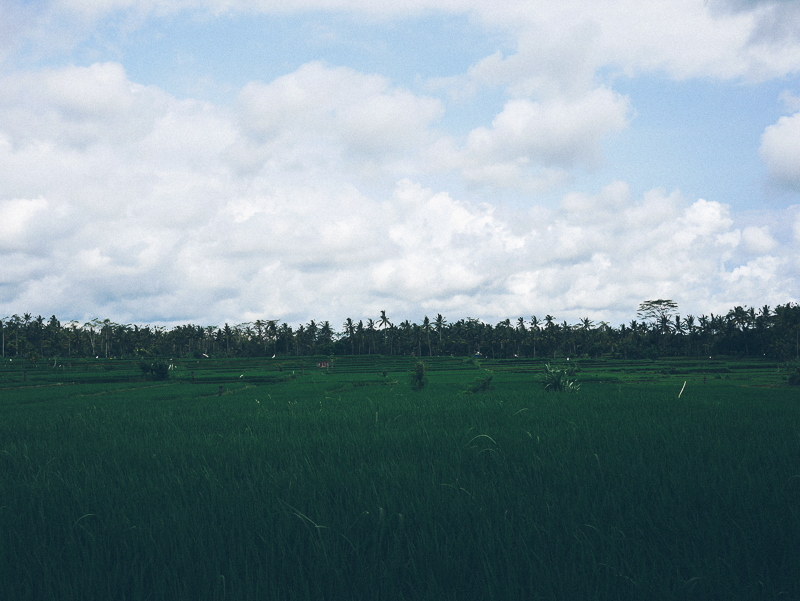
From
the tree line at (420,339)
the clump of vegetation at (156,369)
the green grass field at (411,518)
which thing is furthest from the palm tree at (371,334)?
the green grass field at (411,518)

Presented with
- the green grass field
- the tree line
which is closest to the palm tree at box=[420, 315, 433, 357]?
the tree line

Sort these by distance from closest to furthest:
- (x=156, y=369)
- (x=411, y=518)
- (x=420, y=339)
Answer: (x=411, y=518) < (x=156, y=369) < (x=420, y=339)

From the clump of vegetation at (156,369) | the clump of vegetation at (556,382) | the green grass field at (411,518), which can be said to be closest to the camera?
the green grass field at (411,518)

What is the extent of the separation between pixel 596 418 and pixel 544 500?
15.7 ft

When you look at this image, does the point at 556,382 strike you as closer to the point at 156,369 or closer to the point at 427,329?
the point at 156,369

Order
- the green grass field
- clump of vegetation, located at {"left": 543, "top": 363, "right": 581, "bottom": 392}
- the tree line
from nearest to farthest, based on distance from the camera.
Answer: the green grass field < clump of vegetation, located at {"left": 543, "top": 363, "right": 581, "bottom": 392} < the tree line

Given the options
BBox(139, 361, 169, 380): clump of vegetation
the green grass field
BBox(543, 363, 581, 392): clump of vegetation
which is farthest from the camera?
BBox(139, 361, 169, 380): clump of vegetation

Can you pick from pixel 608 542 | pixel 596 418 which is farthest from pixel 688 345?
pixel 608 542

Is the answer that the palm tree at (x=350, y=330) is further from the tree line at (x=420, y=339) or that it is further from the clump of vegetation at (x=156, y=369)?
the clump of vegetation at (x=156, y=369)

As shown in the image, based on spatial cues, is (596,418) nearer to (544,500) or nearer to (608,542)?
(544,500)

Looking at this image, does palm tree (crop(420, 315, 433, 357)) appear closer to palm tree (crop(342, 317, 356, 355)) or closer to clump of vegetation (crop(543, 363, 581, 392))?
palm tree (crop(342, 317, 356, 355))

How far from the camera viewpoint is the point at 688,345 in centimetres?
8369

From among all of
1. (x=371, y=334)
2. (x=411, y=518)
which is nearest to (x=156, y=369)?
(x=411, y=518)

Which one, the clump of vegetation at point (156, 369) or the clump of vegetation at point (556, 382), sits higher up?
the clump of vegetation at point (556, 382)
